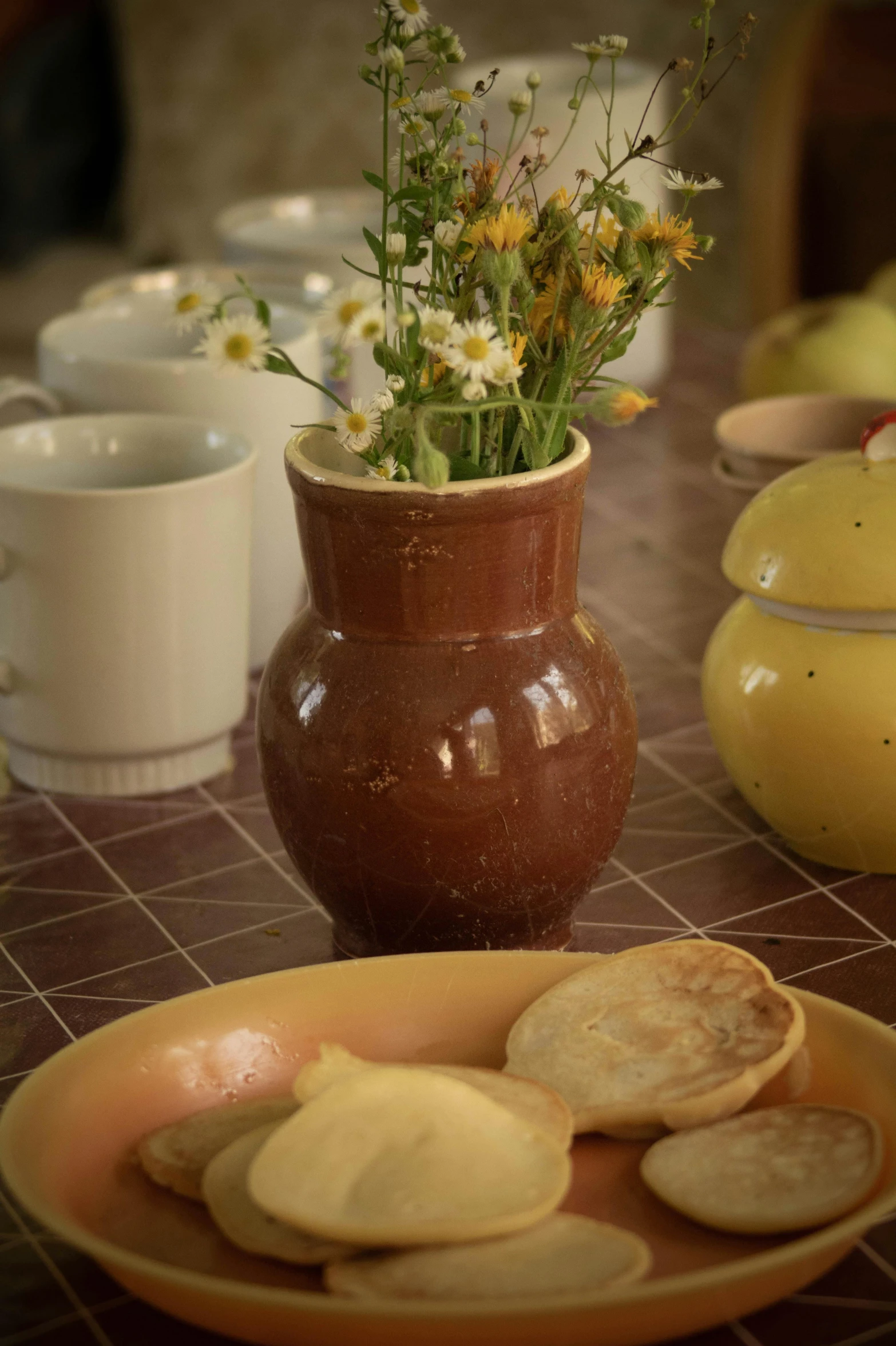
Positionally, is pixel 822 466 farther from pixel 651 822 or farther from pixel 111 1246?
pixel 111 1246

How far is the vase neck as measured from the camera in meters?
0.48

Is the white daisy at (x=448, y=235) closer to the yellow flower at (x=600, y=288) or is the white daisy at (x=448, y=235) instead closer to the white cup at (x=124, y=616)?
the yellow flower at (x=600, y=288)

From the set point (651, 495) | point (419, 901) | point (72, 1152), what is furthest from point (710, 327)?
point (72, 1152)

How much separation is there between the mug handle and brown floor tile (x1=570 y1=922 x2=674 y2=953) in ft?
1.32

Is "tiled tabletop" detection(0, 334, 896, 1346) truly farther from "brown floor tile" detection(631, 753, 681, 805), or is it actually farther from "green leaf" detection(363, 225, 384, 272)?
"green leaf" detection(363, 225, 384, 272)

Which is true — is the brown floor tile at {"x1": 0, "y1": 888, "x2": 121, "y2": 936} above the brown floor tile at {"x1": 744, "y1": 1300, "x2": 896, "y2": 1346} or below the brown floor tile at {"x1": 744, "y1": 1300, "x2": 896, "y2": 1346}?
below

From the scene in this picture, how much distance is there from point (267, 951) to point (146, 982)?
47 millimetres

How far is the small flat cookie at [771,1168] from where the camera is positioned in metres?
0.38

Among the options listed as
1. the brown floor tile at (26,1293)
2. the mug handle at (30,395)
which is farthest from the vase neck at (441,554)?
the mug handle at (30,395)

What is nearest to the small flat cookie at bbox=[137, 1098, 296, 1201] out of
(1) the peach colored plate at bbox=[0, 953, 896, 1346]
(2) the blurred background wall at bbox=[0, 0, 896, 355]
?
(1) the peach colored plate at bbox=[0, 953, 896, 1346]

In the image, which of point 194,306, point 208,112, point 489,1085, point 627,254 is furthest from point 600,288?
point 208,112

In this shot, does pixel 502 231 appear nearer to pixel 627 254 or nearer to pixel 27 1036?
pixel 627 254

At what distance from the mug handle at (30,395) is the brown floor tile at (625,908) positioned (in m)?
0.39

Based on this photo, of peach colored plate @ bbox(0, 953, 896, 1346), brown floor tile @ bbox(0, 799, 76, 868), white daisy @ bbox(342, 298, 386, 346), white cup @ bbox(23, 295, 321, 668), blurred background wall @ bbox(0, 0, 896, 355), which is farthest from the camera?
blurred background wall @ bbox(0, 0, 896, 355)
